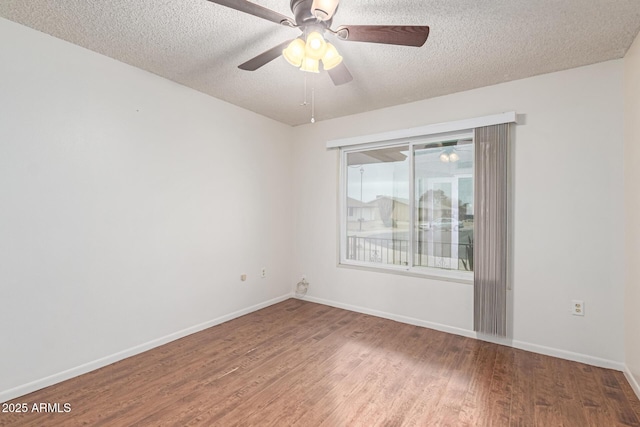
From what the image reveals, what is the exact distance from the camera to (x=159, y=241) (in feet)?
9.50

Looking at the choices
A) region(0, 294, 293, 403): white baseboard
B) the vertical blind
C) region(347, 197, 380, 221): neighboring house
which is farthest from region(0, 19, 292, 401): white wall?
the vertical blind

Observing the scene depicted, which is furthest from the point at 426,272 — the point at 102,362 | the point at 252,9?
the point at 102,362

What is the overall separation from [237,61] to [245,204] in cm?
171

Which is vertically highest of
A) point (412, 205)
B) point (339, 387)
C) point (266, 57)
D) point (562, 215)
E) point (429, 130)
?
point (266, 57)

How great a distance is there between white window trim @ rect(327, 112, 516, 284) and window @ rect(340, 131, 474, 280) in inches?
0.5

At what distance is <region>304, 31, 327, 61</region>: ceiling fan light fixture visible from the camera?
1.73 metres

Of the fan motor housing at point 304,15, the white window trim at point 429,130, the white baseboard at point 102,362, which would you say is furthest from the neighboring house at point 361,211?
the fan motor housing at point 304,15

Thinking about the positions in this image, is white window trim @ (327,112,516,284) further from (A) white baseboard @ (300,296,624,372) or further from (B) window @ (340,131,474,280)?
(A) white baseboard @ (300,296,624,372)

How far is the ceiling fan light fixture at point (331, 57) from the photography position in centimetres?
182

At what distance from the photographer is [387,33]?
5.47 feet

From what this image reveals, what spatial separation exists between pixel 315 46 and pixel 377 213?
2.50 meters

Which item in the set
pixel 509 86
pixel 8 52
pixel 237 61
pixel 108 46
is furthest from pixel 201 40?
pixel 509 86

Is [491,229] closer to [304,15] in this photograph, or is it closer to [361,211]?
[361,211]

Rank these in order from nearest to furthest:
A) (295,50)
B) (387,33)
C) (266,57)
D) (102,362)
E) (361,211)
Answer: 1. (387,33)
2. (295,50)
3. (266,57)
4. (102,362)
5. (361,211)
